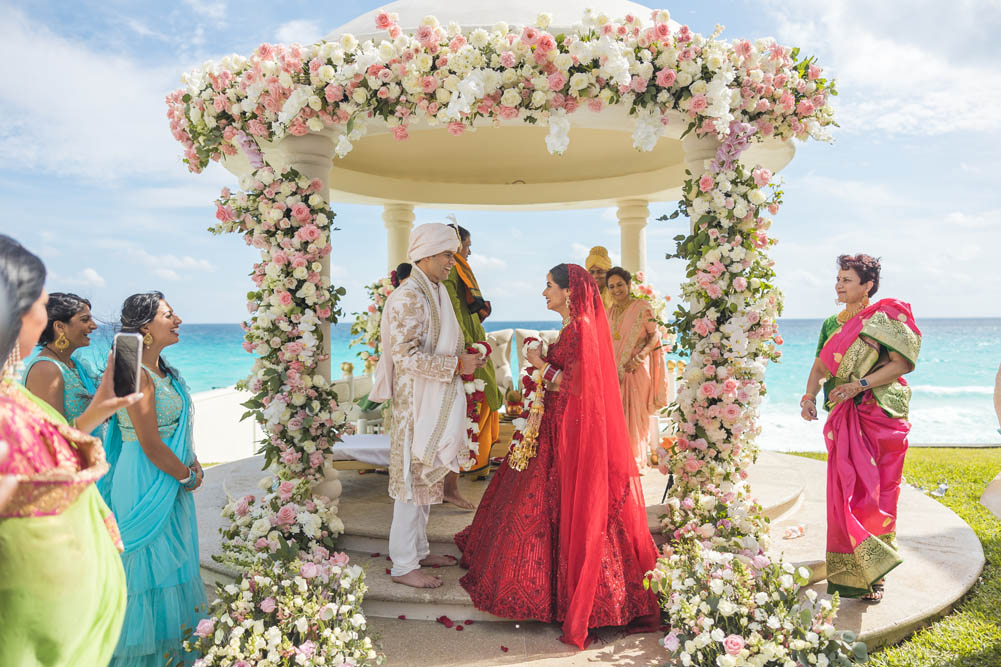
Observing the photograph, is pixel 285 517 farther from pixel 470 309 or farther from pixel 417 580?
pixel 470 309

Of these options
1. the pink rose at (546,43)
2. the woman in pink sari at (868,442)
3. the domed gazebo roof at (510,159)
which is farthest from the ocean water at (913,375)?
the woman in pink sari at (868,442)

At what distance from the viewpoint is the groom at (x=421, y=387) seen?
419 centimetres

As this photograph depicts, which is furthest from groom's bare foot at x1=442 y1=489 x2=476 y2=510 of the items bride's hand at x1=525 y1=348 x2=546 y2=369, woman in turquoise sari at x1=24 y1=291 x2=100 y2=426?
woman in turquoise sari at x1=24 y1=291 x2=100 y2=426

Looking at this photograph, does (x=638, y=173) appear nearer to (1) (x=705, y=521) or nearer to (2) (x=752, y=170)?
(2) (x=752, y=170)

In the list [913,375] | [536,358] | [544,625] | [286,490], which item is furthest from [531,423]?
[913,375]

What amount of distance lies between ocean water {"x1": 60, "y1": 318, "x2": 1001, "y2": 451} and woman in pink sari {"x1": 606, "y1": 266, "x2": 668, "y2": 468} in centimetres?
471

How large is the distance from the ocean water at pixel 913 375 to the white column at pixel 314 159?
5.10ft

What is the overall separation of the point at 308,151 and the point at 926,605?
5.33 m

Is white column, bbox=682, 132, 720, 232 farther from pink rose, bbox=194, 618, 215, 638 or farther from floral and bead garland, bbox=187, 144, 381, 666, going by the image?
pink rose, bbox=194, 618, 215, 638

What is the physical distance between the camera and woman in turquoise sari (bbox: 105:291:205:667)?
10.9ft

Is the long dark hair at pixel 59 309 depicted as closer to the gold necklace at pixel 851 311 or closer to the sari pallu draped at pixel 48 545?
the sari pallu draped at pixel 48 545

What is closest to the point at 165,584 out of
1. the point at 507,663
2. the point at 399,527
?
the point at 399,527

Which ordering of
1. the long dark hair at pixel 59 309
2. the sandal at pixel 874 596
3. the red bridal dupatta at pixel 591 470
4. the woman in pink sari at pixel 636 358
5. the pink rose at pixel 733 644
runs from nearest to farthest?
the pink rose at pixel 733 644, the long dark hair at pixel 59 309, the red bridal dupatta at pixel 591 470, the sandal at pixel 874 596, the woman in pink sari at pixel 636 358

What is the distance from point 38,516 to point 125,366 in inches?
23.6
